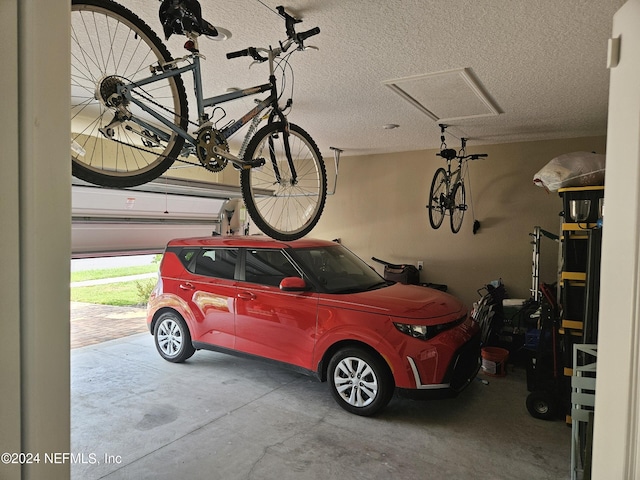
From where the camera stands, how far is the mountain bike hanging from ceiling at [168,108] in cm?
157

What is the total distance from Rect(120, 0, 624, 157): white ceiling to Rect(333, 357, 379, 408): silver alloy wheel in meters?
2.40

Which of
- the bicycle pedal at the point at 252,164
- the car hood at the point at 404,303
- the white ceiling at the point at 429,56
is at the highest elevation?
the white ceiling at the point at 429,56

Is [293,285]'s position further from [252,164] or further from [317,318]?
[252,164]

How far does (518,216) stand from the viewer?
18.0 ft

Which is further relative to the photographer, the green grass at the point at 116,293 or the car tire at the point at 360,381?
the green grass at the point at 116,293

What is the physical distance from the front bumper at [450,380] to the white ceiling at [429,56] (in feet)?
7.41

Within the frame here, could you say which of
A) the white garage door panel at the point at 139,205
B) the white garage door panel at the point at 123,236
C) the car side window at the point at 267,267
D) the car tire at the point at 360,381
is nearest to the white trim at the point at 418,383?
the car tire at the point at 360,381

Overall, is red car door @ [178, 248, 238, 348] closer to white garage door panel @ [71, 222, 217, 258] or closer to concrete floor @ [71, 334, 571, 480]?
concrete floor @ [71, 334, 571, 480]

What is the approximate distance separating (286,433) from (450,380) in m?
1.42

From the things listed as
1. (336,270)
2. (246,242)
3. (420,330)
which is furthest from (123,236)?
(420,330)

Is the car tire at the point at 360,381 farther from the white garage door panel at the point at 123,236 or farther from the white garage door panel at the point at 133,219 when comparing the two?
the white garage door panel at the point at 123,236

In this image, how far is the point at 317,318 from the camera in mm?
3729

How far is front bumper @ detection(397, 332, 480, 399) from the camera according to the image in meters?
3.30

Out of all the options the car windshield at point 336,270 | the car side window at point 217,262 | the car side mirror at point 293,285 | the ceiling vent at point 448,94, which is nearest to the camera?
the ceiling vent at point 448,94
